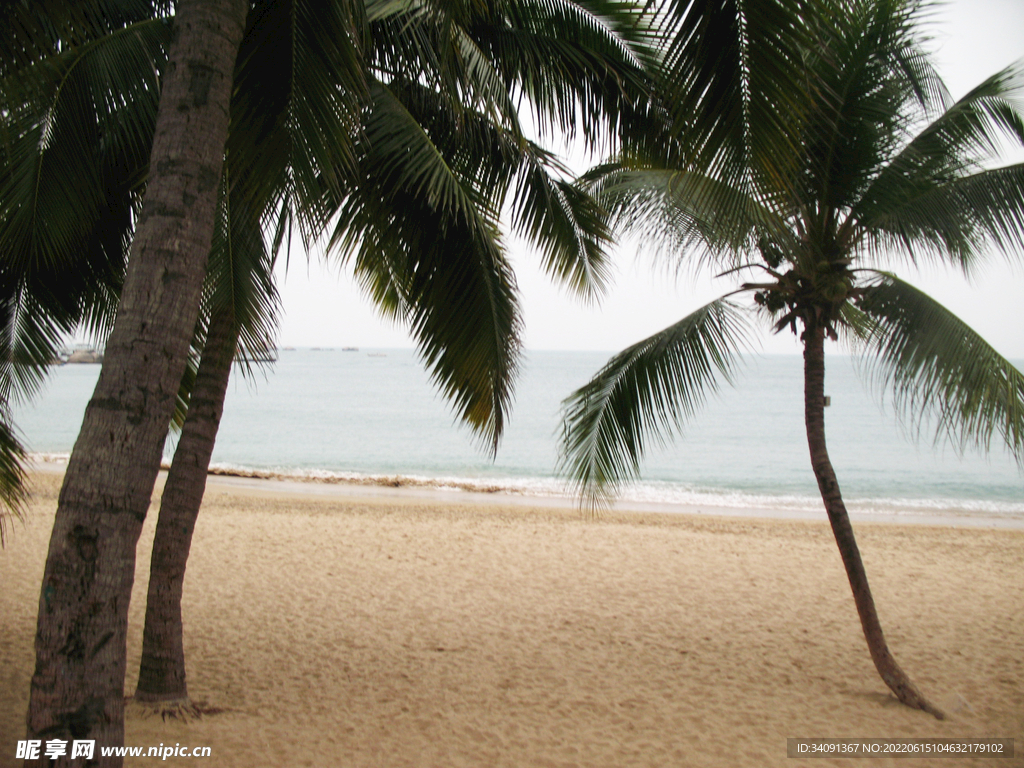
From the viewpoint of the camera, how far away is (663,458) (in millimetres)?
26984

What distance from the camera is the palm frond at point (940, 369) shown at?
4.17 meters

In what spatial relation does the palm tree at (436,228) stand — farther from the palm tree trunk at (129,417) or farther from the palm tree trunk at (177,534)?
the palm tree trunk at (129,417)

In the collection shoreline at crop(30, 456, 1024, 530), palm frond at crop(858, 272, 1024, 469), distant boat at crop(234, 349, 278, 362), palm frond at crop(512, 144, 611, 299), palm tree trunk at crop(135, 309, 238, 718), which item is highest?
palm frond at crop(512, 144, 611, 299)

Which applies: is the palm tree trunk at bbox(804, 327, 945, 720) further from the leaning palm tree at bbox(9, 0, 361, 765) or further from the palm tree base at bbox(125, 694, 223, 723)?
the palm tree base at bbox(125, 694, 223, 723)

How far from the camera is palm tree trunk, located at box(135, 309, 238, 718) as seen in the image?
4.12 meters

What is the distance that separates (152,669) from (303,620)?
2252mm

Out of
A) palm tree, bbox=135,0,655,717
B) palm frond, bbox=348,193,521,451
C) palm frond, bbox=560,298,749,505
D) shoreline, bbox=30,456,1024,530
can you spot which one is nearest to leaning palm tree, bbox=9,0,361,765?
palm tree, bbox=135,0,655,717

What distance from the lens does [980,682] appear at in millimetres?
5395

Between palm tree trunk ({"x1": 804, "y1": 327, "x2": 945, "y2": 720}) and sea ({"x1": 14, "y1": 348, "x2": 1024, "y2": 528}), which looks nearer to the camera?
palm tree trunk ({"x1": 804, "y1": 327, "x2": 945, "y2": 720})

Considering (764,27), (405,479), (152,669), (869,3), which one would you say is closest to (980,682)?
(869,3)

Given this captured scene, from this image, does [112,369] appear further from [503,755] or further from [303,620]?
[303,620]

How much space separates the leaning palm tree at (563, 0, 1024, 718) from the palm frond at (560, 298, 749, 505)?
0.04 feet

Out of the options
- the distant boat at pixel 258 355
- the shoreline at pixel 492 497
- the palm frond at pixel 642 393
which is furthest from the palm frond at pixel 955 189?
the shoreline at pixel 492 497

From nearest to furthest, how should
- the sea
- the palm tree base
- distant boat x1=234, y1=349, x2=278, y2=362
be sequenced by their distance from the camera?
distant boat x1=234, y1=349, x2=278, y2=362 → the palm tree base → the sea
